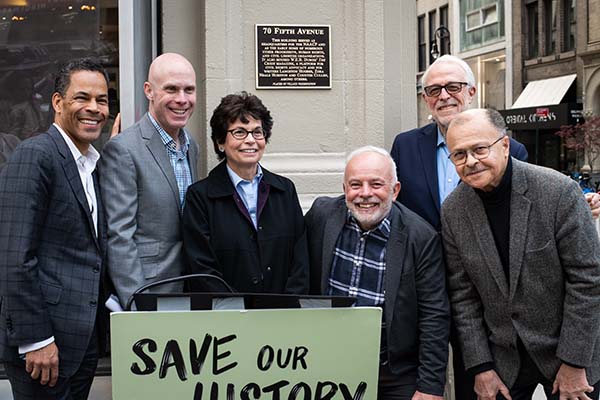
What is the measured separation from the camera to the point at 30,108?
18.9 ft

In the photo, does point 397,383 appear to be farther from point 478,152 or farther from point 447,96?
point 447,96

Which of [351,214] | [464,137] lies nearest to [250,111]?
[351,214]

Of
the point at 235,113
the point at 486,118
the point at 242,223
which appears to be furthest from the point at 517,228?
the point at 235,113

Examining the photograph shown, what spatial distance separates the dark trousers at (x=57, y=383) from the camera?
11.4 feet

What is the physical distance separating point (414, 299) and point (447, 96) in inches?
50.0

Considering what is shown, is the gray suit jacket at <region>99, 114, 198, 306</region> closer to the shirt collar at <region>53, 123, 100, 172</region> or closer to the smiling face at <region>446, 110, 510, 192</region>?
the shirt collar at <region>53, 123, 100, 172</region>

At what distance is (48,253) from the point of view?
11.4ft

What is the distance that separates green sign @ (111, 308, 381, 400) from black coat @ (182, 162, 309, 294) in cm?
43

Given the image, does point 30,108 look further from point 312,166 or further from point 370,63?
point 370,63

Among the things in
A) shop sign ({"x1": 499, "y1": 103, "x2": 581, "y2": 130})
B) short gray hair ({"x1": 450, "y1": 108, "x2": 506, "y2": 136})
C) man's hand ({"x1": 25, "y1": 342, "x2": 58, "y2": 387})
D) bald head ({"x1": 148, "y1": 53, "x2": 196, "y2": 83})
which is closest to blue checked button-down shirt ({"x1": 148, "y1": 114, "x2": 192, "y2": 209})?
bald head ({"x1": 148, "y1": 53, "x2": 196, "y2": 83})

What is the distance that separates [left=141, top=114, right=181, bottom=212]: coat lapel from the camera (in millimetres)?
3949

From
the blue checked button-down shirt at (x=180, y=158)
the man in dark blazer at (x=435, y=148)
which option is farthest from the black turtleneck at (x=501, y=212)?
the blue checked button-down shirt at (x=180, y=158)

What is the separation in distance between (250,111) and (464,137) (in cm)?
110

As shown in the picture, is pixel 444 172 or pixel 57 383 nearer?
pixel 57 383
